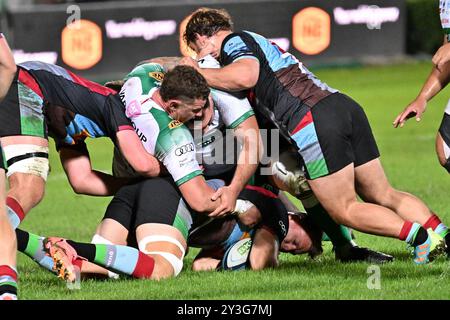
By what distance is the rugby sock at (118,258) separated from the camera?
725 cm

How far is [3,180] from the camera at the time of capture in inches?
253

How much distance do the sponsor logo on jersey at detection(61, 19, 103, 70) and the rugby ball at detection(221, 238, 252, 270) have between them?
13.6 metres

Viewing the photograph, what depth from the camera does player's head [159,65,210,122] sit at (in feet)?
24.8

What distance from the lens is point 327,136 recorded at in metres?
7.71

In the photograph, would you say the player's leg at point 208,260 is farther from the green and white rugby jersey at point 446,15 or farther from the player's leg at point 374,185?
the green and white rugby jersey at point 446,15

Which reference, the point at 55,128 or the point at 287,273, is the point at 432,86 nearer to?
the point at 287,273

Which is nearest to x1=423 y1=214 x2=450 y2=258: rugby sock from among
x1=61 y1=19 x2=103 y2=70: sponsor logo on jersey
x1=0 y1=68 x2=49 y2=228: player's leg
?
x1=0 y1=68 x2=49 y2=228: player's leg

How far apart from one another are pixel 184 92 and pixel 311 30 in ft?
51.1

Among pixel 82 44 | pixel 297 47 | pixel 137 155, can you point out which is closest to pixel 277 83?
pixel 137 155

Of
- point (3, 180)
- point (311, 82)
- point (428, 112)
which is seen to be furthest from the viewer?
point (428, 112)

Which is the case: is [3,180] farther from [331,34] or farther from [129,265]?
[331,34]

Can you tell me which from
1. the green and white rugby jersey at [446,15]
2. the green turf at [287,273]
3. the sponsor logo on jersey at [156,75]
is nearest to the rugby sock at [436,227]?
the green turf at [287,273]

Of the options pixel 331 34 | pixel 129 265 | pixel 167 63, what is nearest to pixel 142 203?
pixel 129 265

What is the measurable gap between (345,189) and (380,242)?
5.66 feet
